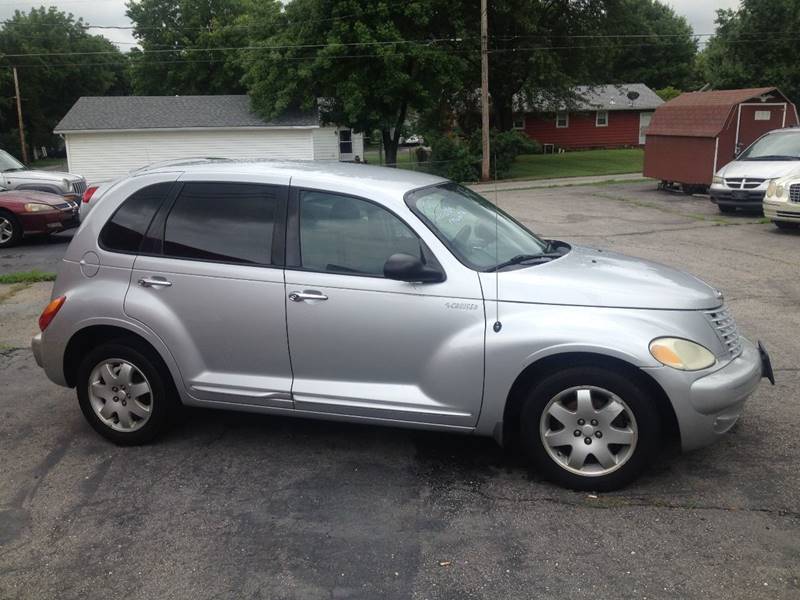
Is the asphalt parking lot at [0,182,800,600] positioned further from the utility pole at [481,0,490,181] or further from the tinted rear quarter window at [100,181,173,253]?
the utility pole at [481,0,490,181]

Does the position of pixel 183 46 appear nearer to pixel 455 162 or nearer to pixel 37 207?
pixel 455 162

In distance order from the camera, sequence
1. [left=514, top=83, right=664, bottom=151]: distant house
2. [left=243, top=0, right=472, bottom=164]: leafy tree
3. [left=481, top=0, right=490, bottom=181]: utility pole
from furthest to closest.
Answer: [left=514, top=83, right=664, bottom=151]: distant house
[left=243, top=0, right=472, bottom=164]: leafy tree
[left=481, top=0, right=490, bottom=181]: utility pole

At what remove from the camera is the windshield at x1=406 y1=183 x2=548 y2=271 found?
4.52m

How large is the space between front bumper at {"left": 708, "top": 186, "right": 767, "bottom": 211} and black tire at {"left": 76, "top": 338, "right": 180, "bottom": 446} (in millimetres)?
14491

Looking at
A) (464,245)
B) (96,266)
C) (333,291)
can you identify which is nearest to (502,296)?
(464,245)

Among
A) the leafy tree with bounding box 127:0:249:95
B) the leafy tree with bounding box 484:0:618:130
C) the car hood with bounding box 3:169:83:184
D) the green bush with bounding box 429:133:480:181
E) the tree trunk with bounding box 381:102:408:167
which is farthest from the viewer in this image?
the leafy tree with bounding box 127:0:249:95

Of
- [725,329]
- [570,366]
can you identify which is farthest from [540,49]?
[570,366]

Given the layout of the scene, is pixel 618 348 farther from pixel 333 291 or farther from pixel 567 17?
Answer: pixel 567 17

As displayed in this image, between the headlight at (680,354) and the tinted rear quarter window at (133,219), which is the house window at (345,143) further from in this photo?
the headlight at (680,354)

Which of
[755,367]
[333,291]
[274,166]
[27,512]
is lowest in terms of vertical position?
[27,512]

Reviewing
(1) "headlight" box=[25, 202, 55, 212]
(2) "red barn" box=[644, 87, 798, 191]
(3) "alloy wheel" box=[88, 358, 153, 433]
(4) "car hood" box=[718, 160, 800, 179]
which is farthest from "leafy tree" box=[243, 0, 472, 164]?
Result: (3) "alloy wheel" box=[88, 358, 153, 433]

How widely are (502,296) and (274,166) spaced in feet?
5.83

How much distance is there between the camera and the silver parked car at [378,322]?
13.5 feet

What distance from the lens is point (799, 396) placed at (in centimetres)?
552
